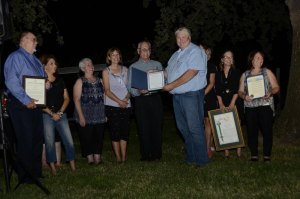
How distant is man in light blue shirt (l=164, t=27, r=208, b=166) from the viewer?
8.85 metres

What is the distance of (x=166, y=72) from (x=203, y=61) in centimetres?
75

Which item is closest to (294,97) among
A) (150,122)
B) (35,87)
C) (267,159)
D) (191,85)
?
(267,159)

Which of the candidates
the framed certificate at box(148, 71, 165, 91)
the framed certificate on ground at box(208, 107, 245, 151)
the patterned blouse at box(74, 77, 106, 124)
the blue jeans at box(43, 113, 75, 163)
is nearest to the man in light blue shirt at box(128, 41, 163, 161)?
the framed certificate at box(148, 71, 165, 91)

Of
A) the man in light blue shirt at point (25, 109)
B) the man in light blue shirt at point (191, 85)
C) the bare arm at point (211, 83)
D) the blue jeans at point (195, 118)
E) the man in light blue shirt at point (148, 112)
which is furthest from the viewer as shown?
the bare arm at point (211, 83)

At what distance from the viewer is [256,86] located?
9352 millimetres

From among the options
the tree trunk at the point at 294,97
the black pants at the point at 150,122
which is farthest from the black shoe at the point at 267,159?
the tree trunk at the point at 294,97

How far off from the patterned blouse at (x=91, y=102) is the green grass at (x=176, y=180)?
0.80 metres

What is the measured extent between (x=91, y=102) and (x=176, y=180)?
257cm

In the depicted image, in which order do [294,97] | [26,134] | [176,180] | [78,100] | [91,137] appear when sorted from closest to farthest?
[176,180]
[26,134]
[78,100]
[91,137]
[294,97]

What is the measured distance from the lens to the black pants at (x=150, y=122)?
10000 millimetres

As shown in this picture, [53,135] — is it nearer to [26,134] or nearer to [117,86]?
[26,134]

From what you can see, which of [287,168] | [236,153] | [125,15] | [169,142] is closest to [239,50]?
[125,15]

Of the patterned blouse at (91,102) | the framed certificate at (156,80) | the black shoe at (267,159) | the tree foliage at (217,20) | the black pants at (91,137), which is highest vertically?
the tree foliage at (217,20)

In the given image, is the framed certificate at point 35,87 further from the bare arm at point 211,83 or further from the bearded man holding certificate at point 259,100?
the bearded man holding certificate at point 259,100
